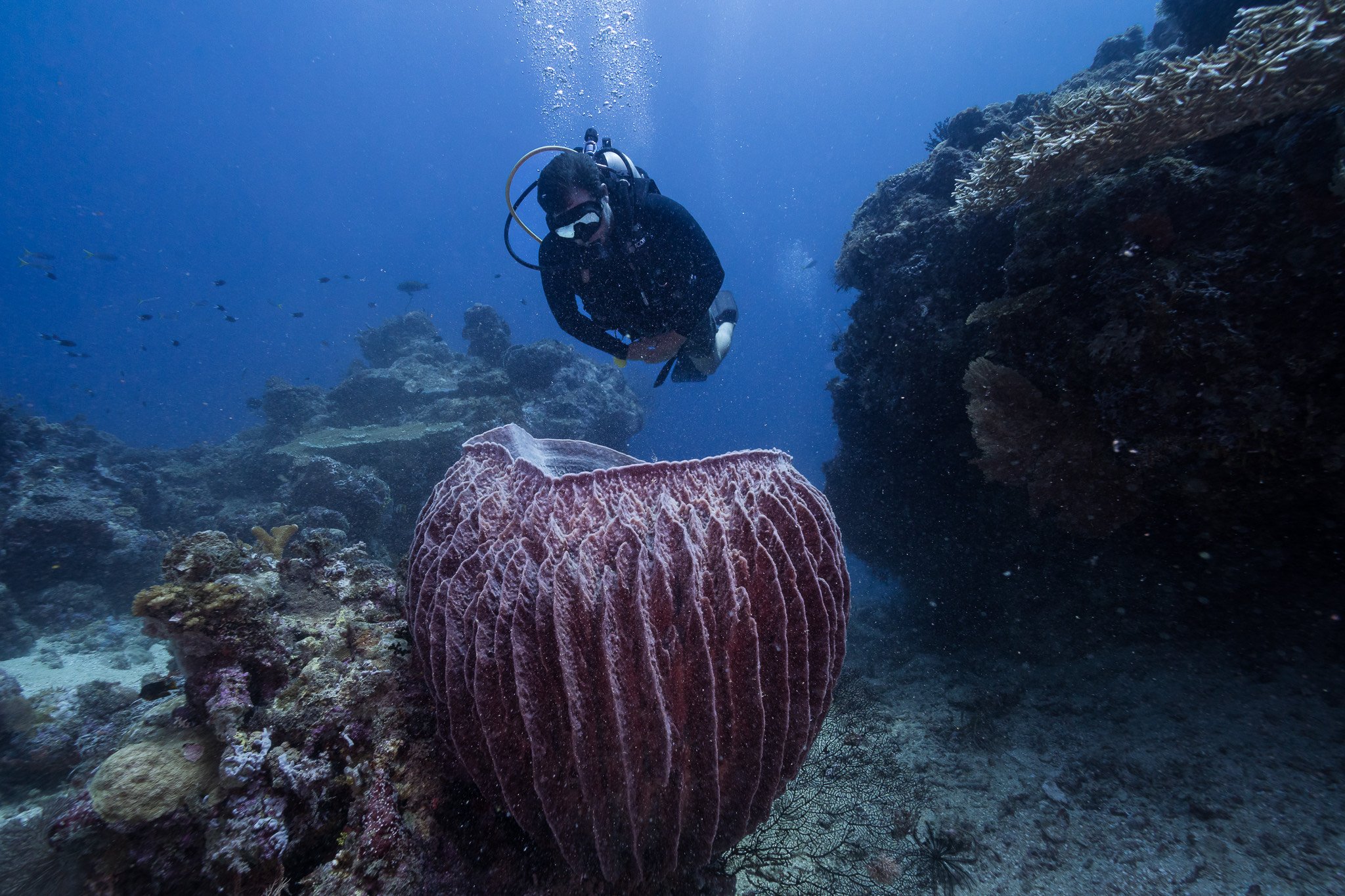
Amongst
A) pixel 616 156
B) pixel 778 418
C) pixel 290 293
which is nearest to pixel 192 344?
pixel 290 293

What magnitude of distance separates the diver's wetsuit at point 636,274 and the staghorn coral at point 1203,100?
11.1 feet

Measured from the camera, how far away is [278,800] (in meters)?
2.16

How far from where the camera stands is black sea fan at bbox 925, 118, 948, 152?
408 inches

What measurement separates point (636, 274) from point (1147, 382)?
485 centimetres

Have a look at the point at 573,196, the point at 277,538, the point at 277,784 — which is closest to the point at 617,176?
the point at 573,196

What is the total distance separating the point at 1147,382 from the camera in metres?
3.85

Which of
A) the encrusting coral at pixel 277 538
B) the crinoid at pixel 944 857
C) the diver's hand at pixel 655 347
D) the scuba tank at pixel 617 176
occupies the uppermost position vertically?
the scuba tank at pixel 617 176

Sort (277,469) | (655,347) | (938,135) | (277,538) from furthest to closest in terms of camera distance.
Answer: (277,469) → (938,135) → (655,347) → (277,538)

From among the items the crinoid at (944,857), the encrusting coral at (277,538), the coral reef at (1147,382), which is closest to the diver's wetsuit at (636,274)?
the coral reef at (1147,382)

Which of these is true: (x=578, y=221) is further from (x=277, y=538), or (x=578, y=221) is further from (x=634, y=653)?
(x=634, y=653)

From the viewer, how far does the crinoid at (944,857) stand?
3285mm

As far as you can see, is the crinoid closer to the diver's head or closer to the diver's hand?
the diver's hand

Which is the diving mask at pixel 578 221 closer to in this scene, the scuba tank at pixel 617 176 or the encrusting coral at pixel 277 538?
the scuba tank at pixel 617 176

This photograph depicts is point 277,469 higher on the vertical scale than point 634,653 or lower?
higher
